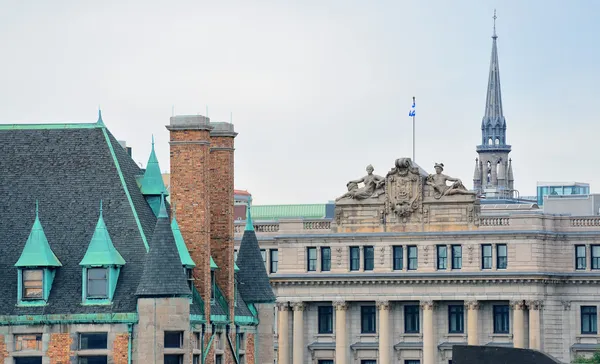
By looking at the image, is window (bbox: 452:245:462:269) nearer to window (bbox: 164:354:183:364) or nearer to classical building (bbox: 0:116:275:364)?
classical building (bbox: 0:116:275:364)

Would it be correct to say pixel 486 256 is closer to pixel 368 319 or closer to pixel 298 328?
pixel 368 319

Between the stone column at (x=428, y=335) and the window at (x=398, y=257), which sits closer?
the stone column at (x=428, y=335)

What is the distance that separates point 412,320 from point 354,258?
5447 mm

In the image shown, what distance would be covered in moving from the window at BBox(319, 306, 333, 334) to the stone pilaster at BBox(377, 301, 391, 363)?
13.8 ft

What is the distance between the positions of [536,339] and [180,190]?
7482 cm

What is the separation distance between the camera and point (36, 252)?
82.8 m

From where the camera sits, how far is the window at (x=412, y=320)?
164 m

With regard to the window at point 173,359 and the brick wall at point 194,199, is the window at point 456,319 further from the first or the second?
the window at point 173,359

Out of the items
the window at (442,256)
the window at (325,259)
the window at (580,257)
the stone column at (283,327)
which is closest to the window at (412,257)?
the window at (442,256)

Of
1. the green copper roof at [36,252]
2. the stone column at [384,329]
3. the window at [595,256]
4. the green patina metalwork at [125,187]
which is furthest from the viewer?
the stone column at [384,329]

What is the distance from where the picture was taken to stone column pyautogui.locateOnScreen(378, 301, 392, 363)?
534ft

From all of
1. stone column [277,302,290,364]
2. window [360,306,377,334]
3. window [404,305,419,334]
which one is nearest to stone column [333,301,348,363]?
window [360,306,377,334]

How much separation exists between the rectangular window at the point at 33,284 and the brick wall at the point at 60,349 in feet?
4.74

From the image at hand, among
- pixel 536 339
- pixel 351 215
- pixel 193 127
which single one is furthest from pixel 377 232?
pixel 193 127
